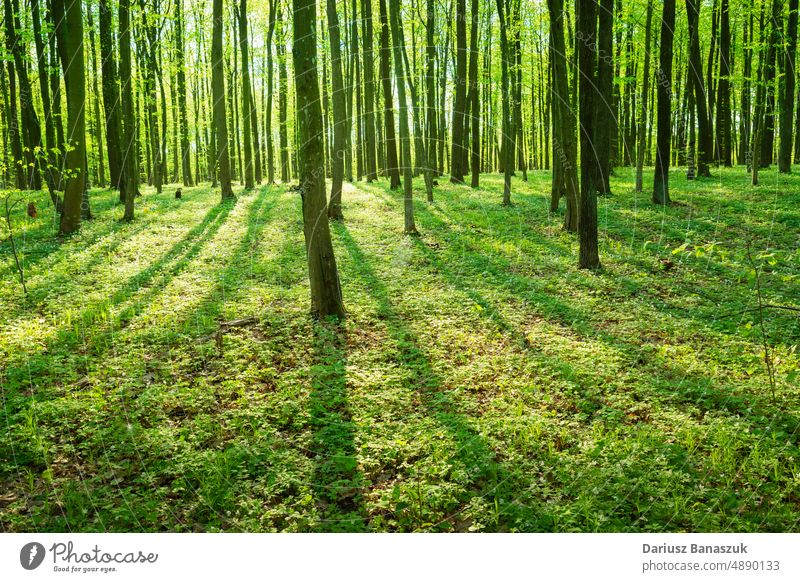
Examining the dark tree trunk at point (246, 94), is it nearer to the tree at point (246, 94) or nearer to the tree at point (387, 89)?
the tree at point (246, 94)

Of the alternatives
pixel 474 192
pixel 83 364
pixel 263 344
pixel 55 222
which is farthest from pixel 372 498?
pixel 474 192

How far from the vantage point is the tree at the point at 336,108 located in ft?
48.2

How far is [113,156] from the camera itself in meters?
21.6

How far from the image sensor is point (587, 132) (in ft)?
35.8

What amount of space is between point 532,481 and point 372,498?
5.05 feet

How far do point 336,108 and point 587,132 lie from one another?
8.01 meters

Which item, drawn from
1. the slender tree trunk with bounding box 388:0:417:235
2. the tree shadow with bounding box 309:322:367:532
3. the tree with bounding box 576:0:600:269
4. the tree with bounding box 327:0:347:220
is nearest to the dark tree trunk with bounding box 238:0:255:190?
the tree with bounding box 327:0:347:220

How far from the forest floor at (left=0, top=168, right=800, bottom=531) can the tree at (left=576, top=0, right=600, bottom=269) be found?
0.69 metres

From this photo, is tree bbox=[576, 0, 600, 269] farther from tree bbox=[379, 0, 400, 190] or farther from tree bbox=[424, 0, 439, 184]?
tree bbox=[379, 0, 400, 190]

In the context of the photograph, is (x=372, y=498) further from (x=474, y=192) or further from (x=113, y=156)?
(x=113, y=156)

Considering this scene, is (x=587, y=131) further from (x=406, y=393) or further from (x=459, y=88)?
(x=459, y=88)

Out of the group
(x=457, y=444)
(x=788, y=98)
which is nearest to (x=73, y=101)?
(x=457, y=444)

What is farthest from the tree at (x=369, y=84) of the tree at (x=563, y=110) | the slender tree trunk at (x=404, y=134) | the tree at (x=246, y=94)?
the tree at (x=563, y=110)
